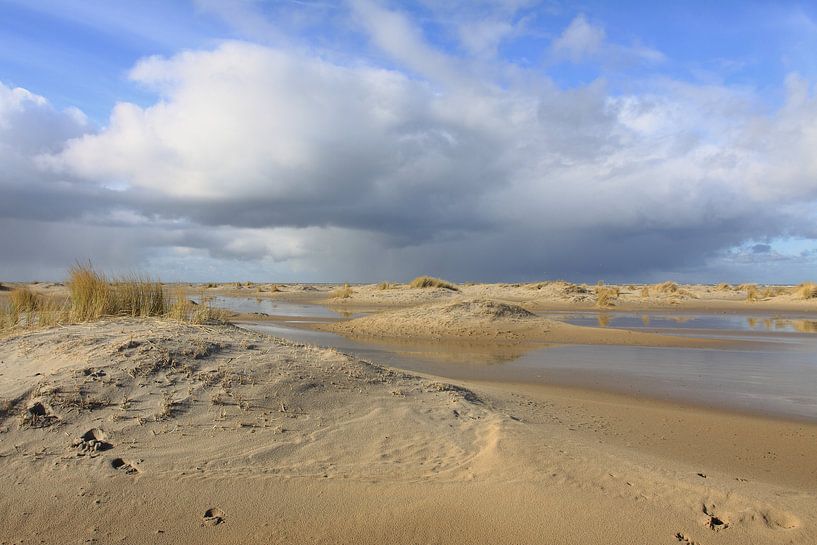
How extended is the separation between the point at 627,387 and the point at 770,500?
6297mm

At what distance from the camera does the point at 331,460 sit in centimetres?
514

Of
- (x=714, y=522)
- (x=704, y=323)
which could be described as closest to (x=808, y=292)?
(x=704, y=323)

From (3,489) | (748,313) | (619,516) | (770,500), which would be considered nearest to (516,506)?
(619,516)

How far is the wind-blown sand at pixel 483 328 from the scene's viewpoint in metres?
18.3

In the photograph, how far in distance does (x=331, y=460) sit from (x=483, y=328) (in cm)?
1501

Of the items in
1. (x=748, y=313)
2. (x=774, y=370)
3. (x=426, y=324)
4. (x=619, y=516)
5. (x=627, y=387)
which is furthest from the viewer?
(x=748, y=313)

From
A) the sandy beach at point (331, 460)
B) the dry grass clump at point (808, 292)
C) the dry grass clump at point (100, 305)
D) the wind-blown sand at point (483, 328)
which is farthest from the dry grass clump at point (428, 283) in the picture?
the sandy beach at point (331, 460)

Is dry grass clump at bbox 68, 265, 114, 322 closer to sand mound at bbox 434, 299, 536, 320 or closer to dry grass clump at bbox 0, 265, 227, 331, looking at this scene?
dry grass clump at bbox 0, 265, 227, 331

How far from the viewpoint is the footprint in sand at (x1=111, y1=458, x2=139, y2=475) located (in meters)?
4.62

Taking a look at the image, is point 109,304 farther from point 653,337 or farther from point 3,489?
point 653,337

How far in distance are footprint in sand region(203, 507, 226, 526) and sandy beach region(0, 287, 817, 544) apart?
1cm

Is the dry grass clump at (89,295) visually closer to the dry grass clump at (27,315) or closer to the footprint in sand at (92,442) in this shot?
the dry grass clump at (27,315)

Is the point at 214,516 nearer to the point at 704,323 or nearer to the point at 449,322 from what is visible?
the point at 449,322

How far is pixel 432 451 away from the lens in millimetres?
5496
